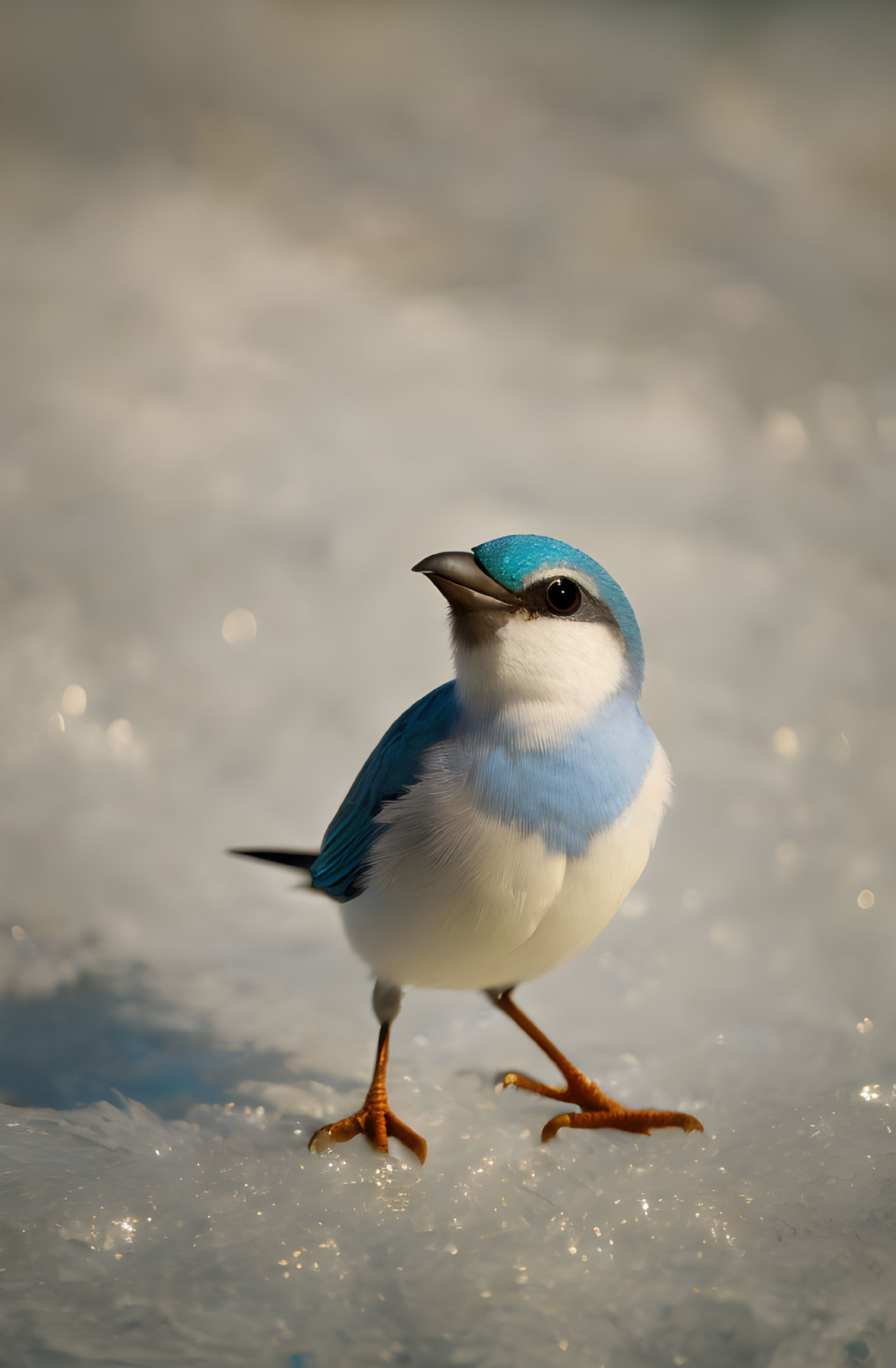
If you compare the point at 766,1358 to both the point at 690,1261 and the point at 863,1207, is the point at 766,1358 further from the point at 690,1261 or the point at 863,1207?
the point at 863,1207

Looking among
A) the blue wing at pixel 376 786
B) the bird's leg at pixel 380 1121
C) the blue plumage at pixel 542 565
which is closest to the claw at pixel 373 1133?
the bird's leg at pixel 380 1121

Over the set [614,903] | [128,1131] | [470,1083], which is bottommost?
[128,1131]

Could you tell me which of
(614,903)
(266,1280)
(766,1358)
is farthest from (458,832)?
(766,1358)

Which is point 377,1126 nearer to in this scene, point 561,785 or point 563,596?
point 561,785

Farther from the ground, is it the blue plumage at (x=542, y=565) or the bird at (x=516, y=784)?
the blue plumage at (x=542, y=565)

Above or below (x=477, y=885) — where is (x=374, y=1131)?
below

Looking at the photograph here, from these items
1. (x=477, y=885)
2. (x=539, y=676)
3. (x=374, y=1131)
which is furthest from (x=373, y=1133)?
(x=539, y=676)

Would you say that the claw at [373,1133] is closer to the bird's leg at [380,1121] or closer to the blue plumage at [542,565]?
the bird's leg at [380,1121]
